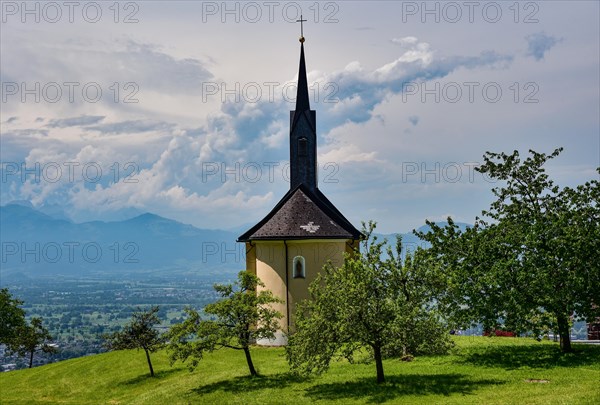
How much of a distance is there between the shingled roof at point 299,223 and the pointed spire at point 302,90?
8368 mm

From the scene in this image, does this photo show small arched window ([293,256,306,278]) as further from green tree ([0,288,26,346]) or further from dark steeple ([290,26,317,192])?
green tree ([0,288,26,346])

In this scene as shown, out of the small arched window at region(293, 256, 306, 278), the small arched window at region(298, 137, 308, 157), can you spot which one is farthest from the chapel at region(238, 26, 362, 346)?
the small arched window at region(298, 137, 308, 157)

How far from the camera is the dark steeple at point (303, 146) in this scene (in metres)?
50.4

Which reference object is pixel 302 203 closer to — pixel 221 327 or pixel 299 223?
pixel 299 223

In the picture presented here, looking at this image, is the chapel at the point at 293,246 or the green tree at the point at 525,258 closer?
the green tree at the point at 525,258

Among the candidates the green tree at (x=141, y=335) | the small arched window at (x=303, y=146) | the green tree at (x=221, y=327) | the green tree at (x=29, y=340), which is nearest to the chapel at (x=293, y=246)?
the small arched window at (x=303, y=146)

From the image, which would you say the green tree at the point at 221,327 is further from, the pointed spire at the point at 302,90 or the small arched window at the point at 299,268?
the pointed spire at the point at 302,90

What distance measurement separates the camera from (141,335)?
38281 mm

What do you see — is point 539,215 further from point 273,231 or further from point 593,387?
point 273,231

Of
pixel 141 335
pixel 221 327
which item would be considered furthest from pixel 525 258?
pixel 141 335

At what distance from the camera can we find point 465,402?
22297 mm

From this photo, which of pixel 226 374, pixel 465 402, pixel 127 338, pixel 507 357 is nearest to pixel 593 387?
pixel 465 402

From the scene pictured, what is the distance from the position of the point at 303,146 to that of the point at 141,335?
20.8m

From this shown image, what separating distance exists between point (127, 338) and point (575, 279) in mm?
A: 26522
